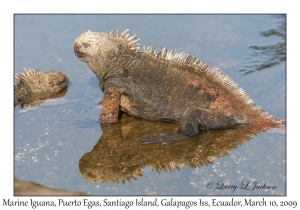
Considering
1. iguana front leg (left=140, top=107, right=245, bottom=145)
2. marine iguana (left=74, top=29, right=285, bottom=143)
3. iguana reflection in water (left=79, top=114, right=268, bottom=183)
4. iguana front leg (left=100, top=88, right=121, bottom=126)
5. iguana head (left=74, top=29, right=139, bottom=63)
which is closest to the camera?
iguana reflection in water (left=79, top=114, right=268, bottom=183)

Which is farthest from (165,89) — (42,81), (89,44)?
(42,81)

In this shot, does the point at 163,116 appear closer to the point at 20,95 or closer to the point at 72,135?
the point at 72,135

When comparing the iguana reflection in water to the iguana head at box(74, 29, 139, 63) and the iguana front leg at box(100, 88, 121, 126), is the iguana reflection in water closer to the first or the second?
the iguana front leg at box(100, 88, 121, 126)

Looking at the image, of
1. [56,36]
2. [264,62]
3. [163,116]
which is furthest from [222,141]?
[56,36]

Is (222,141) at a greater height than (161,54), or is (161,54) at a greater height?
(161,54)

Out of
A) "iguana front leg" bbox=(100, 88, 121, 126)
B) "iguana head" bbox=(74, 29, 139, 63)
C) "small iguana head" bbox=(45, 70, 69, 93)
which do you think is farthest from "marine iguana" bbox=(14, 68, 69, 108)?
"iguana front leg" bbox=(100, 88, 121, 126)

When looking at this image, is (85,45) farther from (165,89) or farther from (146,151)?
(146,151)

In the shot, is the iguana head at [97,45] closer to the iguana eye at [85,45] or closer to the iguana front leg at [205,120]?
the iguana eye at [85,45]
